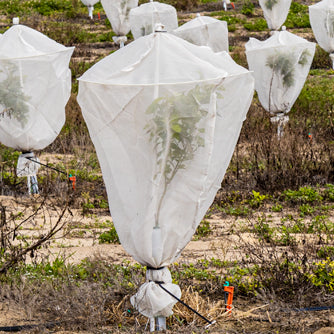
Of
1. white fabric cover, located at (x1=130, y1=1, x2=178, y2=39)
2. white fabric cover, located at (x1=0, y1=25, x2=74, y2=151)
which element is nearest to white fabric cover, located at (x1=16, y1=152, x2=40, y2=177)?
white fabric cover, located at (x1=0, y1=25, x2=74, y2=151)

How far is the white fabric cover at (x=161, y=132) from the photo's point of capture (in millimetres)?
3564

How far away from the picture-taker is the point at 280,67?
31.9 ft

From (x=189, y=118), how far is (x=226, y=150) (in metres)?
0.42

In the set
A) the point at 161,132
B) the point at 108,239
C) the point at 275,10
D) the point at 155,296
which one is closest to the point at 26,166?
the point at 108,239

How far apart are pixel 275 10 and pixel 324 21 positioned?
201 cm

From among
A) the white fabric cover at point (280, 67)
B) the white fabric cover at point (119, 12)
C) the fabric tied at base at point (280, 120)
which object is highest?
the white fabric cover at point (119, 12)

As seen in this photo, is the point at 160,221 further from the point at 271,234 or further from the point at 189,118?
the point at 271,234

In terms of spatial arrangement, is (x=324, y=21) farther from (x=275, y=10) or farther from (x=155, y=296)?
(x=155, y=296)

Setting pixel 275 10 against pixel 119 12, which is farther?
pixel 275 10

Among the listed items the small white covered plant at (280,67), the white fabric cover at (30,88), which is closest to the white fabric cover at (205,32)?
the small white covered plant at (280,67)

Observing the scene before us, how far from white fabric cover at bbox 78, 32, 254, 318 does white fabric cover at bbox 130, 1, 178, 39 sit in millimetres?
10971

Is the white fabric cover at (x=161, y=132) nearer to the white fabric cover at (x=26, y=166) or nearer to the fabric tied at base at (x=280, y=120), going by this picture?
the white fabric cover at (x=26, y=166)

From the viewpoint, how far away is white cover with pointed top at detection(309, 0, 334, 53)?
14.9 m

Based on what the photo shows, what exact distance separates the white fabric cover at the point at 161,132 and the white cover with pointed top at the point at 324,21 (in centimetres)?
1189
